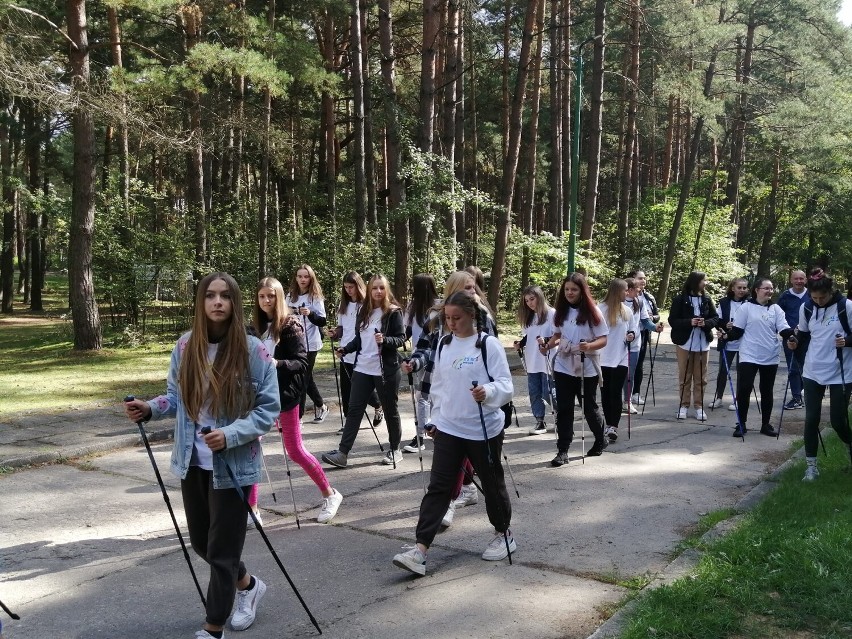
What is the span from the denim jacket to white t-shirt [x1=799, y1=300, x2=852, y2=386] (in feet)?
18.2

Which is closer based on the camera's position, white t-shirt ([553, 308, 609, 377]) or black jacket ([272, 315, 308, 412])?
black jacket ([272, 315, 308, 412])

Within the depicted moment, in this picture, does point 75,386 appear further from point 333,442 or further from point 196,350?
point 196,350

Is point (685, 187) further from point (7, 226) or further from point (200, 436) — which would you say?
point (200, 436)

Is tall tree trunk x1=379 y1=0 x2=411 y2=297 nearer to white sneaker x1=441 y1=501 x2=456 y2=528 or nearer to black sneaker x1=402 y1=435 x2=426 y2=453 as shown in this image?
black sneaker x1=402 y1=435 x2=426 y2=453

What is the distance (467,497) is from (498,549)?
4.65 feet

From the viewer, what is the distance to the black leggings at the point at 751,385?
994 cm

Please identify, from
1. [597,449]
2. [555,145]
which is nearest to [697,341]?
[597,449]

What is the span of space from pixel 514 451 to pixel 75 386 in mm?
7758

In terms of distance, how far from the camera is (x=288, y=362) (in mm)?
6340

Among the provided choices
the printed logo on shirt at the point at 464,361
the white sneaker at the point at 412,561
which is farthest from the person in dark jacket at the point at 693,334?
the white sneaker at the point at 412,561

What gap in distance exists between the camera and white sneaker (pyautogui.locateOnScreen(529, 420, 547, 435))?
33.4 feet

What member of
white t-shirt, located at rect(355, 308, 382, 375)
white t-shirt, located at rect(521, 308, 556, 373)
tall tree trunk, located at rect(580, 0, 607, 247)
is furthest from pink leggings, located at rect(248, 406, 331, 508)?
tall tree trunk, located at rect(580, 0, 607, 247)

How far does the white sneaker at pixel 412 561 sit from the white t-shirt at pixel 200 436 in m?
1.59

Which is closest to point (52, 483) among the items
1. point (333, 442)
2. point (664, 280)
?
point (333, 442)
